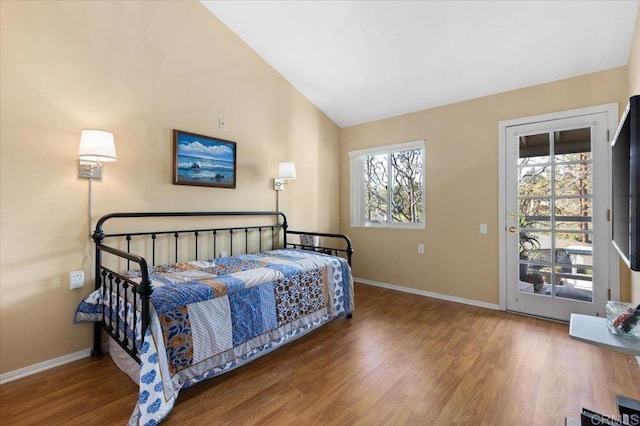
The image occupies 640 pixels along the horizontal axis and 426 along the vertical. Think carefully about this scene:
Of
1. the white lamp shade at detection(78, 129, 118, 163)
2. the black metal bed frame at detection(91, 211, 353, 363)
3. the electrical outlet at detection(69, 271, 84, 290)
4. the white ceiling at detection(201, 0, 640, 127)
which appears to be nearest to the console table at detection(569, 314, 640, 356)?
the black metal bed frame at detection(91, 211, 353, 363)

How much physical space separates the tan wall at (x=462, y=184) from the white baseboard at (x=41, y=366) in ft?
10.5

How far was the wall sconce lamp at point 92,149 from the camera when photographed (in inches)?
80.4

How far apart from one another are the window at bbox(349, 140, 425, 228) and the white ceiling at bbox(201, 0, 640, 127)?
2.08ft

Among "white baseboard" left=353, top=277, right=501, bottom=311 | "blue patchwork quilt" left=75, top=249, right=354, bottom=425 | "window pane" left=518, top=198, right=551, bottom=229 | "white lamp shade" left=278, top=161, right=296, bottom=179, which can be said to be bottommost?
"white baseboard" left=353, top=277, right=501, bottom=311

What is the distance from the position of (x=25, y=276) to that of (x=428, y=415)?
2599mm

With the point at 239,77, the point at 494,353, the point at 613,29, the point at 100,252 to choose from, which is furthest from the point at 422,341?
the point at 239,77

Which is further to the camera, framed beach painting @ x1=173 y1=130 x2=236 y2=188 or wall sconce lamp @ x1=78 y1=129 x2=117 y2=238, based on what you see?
framed beach painting @ x1=173 y1=130 x2=236 y2=188

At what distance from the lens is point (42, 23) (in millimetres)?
2029

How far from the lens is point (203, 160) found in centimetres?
292

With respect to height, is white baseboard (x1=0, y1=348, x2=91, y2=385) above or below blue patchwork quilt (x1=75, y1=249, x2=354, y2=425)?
below

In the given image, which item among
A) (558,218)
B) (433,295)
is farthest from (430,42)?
(433,295)

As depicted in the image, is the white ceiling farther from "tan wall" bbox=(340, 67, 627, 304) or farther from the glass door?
the glass door

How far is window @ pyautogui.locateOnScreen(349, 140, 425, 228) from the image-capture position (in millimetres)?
3854

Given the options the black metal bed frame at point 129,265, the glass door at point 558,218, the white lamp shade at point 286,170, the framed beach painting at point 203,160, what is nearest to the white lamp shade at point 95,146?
the black metal bed frame at point 129,265
